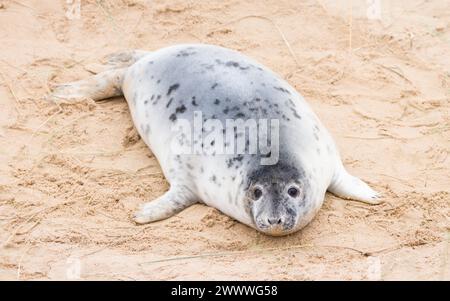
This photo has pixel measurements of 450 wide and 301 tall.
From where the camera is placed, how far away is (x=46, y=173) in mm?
5012

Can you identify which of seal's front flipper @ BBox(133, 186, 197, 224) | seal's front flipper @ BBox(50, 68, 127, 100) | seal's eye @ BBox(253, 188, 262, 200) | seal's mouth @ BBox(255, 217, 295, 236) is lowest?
seal's front flipper @ BBox(133, 186, 197, 224)

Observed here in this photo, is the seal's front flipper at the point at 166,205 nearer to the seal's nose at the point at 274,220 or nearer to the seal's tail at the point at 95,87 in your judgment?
the seal's nose at the point at 274,220

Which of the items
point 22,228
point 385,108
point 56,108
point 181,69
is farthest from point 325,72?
point 22,228

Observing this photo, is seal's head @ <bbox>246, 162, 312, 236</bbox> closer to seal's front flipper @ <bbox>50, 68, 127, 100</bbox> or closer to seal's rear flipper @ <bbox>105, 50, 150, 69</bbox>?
seal's front flipper @ <bbox>50, 68, 127, 100</bbox>

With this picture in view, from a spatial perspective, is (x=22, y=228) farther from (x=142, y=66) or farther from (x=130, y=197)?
(x=142, y=66)

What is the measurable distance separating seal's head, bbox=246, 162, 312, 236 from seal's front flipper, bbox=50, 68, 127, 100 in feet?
5.72

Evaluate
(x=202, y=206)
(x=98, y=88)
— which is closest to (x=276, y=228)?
(x=202, y=206)

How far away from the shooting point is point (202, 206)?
4734 millimetres

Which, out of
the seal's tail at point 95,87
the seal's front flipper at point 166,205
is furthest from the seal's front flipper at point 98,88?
the seal's front flipper at point 166,205

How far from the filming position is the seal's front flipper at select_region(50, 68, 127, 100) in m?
5.80

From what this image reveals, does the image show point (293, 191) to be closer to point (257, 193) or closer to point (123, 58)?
point (257, 193)

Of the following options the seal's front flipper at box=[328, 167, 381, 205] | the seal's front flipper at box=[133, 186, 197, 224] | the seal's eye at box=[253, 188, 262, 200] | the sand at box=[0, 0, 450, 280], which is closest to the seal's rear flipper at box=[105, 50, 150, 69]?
the sand at box=[0, 0, 450, 280]

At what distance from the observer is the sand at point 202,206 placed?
4242 millimetres

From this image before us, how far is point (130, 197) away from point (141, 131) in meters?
0.63
